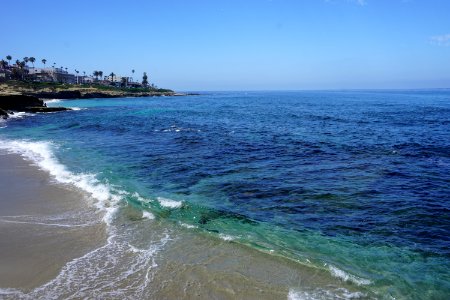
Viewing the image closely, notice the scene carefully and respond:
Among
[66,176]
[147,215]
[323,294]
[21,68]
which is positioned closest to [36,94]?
[21,68]

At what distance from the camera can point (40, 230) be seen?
1153 cm

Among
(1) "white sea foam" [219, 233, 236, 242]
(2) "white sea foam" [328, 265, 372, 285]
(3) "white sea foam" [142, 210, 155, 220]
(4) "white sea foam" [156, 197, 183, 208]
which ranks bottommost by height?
(2) "white sea foam" [328, 265, 372, 285]

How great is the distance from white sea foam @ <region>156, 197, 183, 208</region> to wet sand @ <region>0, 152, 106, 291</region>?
267cm

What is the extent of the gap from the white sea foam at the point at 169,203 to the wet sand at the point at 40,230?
2.67 m

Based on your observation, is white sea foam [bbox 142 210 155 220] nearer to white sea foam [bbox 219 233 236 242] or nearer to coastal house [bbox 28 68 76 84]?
white sea foam [bbox 219 233 236 242]

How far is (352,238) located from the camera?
36.3ft

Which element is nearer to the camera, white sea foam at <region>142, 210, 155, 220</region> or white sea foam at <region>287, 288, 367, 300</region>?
white sea foam at <region>287, 288, 367, 300</region>

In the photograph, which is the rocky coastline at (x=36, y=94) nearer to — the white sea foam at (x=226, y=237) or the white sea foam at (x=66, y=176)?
the white sea foam at (x=66, y=176)

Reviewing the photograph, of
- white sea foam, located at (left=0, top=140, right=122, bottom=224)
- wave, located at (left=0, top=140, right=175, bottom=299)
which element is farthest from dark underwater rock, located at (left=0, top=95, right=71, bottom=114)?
wave, located at (left=0, top=140, right=175, bottom=299)

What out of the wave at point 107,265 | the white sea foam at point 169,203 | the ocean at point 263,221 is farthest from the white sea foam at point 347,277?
the white sea foam at point 169,203

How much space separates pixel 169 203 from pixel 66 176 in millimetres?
7517

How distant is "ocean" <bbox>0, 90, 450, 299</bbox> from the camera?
8.45 metres

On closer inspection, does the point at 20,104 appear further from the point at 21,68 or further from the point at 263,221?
the point at 21,68

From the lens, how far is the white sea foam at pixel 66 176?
46.6ft
